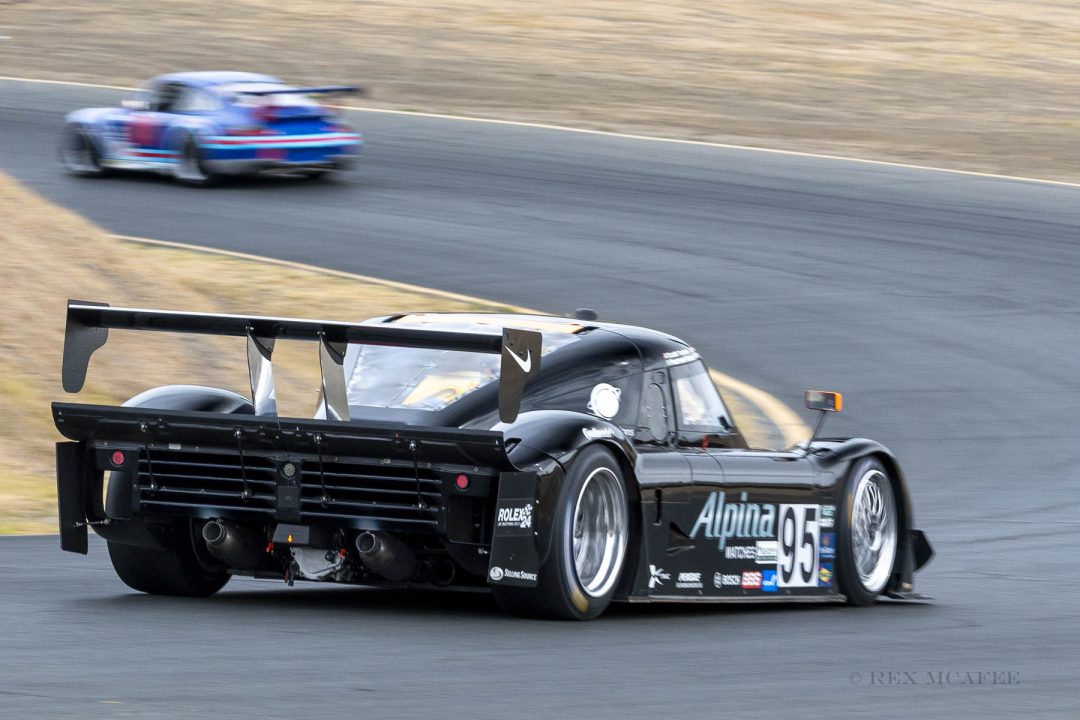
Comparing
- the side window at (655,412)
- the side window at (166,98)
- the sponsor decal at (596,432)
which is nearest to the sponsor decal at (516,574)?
the sponsor decal at (596,432)

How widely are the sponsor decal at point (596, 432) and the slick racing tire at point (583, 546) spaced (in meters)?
0.05

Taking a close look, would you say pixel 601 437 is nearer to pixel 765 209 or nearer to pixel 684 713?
pixel 684 713

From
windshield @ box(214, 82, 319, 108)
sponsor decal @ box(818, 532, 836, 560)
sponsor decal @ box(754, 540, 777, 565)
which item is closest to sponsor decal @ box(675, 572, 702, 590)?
sponsor decal @ box(754, 540, 777, 565)

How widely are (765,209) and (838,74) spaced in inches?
427

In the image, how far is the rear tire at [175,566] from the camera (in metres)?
8.20

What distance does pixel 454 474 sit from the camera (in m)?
7.30

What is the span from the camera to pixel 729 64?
35.4 metres

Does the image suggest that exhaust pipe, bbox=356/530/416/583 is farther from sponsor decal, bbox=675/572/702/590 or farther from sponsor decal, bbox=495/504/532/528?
sponsor decal, bbox=675/572/702/590

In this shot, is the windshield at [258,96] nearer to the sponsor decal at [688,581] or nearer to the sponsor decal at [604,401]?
the sponsor decal at [604,401]

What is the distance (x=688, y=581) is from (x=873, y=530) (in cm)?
165

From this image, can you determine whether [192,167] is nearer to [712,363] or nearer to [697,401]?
[712,363]

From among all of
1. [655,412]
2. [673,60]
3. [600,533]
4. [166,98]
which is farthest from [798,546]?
[673,60]

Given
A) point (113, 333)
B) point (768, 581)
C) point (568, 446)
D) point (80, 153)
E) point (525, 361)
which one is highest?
point (525, 361)

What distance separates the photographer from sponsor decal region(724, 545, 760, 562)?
8.39 m
